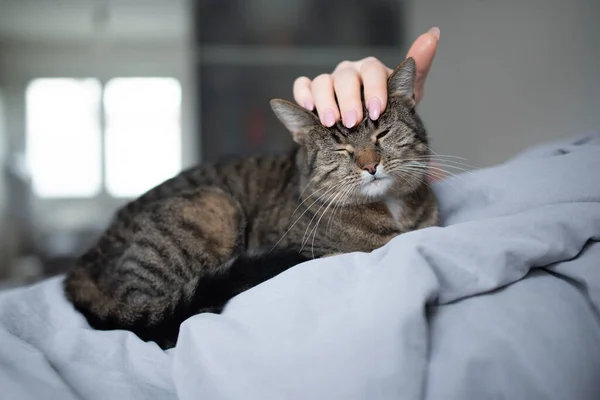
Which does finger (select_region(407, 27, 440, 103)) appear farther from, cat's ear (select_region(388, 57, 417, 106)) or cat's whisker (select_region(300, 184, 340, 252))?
cat's whisker (select_region(300, 184, 340, 252))

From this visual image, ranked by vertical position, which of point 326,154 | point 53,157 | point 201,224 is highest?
point 326,154

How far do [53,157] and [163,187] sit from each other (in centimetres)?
270

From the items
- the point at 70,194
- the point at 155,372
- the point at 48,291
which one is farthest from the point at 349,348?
the point at 70,194

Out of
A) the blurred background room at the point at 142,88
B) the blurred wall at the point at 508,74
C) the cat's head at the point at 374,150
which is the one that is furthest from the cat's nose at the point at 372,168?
the blurred background room at the point at 142,88

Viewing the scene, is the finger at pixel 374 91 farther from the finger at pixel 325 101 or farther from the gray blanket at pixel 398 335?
the gray blanket at pixel 398 335

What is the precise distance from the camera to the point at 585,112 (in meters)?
2.10

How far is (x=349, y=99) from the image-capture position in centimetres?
112

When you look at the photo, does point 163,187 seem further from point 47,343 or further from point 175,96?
point 175,96

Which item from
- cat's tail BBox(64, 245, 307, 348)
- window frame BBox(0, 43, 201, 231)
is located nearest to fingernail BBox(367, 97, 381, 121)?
cat's tail BBox(64, 245, 307, 348)

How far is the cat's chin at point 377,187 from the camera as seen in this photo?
3.94ft

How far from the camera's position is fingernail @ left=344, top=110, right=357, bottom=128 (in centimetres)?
111

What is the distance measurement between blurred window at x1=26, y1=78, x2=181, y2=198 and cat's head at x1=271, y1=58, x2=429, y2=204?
260 cm

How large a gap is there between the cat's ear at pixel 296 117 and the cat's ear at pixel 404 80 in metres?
0.20

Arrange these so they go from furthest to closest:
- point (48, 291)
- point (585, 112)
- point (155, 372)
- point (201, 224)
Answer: point (585, 112) → point (201, 224) → point (48, 291) → point (155, 372)
